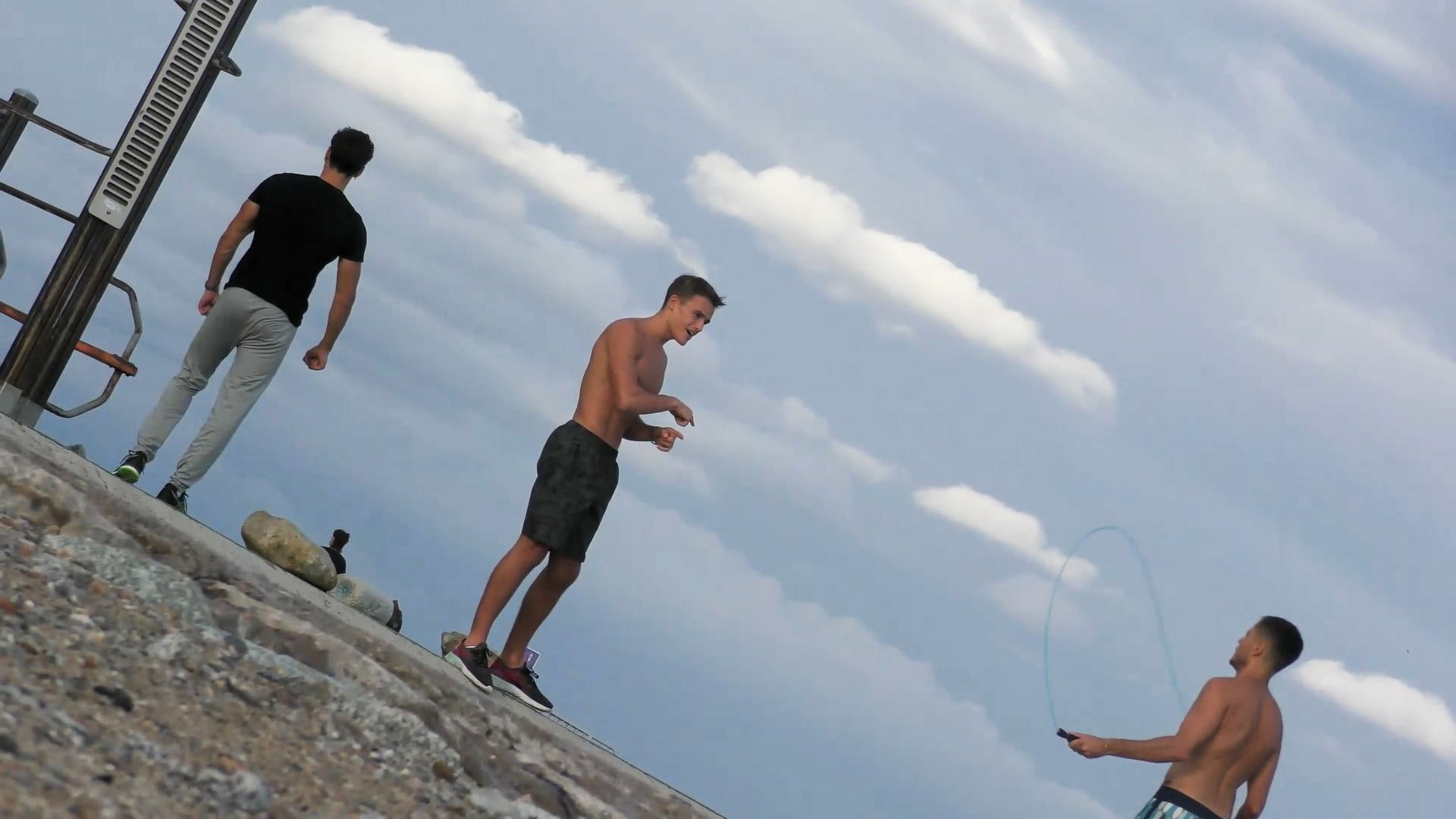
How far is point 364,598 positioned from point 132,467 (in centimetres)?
141

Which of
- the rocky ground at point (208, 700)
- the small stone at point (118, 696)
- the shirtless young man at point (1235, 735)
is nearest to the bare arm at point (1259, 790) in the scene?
the shirtless young man at point (1235, 735)

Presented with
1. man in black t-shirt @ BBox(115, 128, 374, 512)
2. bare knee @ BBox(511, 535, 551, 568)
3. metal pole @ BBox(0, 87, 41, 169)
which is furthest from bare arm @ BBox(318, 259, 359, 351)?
metal pole @ BBox(0, 87, 41, 169)

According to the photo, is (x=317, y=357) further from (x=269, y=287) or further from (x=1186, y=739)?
(x=1186, y=739)

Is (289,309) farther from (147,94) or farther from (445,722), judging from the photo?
(445,722)

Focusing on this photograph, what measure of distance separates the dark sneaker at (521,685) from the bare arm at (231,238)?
8.06ft

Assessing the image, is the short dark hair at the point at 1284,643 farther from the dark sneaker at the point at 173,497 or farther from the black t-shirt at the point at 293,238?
the dark sneaker at the point at 173,497

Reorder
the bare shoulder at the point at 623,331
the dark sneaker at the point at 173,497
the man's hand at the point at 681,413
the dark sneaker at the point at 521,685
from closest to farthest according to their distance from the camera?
1. the man's hand at the point at 681,413
2. the bare shoulder at the point at 623,331
3. the dark sneaker at the point at 521,685
4. the dark sneaker at the point at 173,497

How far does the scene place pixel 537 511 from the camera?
634 centimetres

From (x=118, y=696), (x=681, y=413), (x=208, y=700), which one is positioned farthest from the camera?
(x=681, y=413)

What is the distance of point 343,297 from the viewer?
715 centimetres

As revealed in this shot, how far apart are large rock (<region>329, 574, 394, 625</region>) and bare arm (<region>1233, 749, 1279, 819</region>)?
4416 mm

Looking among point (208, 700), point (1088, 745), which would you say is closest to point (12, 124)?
point (208, 700)

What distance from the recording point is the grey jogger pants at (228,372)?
708cm

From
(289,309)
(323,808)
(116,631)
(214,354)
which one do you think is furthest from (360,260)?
(323,808)
